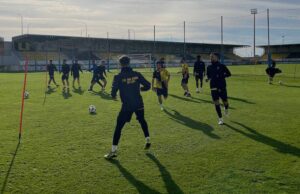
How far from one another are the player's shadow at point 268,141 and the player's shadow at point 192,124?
0.78 metres

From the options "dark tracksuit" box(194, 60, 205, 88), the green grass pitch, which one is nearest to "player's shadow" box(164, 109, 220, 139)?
the green grass pitch

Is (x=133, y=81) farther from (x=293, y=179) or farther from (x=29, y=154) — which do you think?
(x=293, y=179)

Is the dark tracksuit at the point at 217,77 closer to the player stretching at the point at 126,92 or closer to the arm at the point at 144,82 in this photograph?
the arm at the point at 144,82

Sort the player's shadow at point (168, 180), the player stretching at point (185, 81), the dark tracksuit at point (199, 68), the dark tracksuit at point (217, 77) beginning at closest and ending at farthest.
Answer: the player's shadow at point (168, 180) → the dark tracksuit at point (217, 77) → the player stretching at point (185, 81) → the dark tracksuit at point (199, 68)

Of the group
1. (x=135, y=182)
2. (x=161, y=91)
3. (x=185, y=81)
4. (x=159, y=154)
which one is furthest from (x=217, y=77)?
(x=185, y=81)

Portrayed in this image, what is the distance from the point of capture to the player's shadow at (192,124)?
436 inches

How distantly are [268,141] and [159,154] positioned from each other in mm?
3043

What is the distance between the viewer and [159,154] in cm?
869

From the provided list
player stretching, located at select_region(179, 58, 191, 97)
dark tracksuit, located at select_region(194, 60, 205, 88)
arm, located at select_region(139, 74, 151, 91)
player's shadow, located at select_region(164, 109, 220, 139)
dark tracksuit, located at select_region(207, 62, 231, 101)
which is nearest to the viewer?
arm, located at select_region(139, 74, 151, 91)

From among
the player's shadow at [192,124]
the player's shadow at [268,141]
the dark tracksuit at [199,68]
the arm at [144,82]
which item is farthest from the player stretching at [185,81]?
the arm at [144,82]

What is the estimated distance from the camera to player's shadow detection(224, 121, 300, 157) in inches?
348

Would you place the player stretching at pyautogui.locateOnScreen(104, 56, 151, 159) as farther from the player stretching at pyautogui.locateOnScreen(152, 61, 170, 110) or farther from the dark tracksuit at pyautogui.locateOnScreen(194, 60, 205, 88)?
the dark tracksuit at pyautogui.locateOnScreen(194, 60, 205, 88)

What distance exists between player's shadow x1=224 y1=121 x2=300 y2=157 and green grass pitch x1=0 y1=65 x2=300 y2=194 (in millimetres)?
23

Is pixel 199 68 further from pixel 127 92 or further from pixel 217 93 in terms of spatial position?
pixel 127 92
